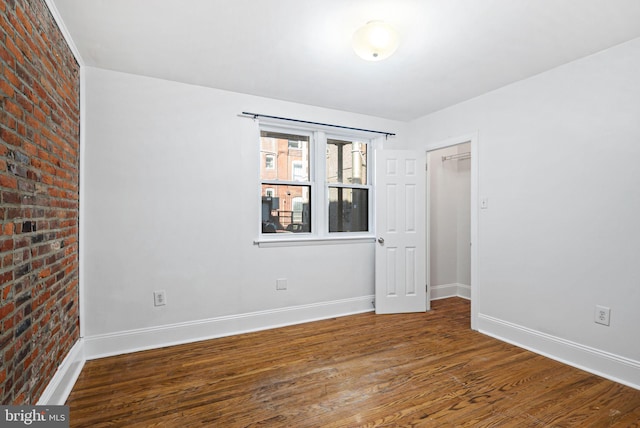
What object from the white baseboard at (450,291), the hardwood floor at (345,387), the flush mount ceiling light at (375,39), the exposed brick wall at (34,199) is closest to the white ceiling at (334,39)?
the flush mount ceiling light at (375,39)

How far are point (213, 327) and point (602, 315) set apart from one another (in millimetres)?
3247

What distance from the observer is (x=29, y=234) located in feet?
5.34

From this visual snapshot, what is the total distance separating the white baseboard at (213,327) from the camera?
270 cm

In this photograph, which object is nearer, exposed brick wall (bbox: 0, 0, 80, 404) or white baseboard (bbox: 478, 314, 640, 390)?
exposed brick wall (bbox: 0, 0, 80, 404)

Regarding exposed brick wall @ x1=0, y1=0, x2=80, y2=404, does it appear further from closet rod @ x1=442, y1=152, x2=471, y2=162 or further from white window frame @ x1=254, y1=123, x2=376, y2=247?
closet rod @ x1=442, y1=152, x2=471, y2=162

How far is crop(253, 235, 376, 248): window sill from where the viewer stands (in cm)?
338

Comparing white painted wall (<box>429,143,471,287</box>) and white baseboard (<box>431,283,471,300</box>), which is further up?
white painted wall (<box>429,143,471,287</box>)

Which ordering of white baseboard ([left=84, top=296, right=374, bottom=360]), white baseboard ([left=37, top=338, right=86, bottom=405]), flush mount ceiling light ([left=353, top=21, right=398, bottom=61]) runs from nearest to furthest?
white baseboard ([left=37, top=338, right=86, bottom=405]) < flush mount ceiling light ([left=353, top=21, right=398, bottom=61]) < white baseboard ([left=84, top=296, right=374, bottom=360])

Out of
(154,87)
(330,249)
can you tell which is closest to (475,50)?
(330,249)

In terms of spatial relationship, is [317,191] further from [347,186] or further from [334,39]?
[334,39]

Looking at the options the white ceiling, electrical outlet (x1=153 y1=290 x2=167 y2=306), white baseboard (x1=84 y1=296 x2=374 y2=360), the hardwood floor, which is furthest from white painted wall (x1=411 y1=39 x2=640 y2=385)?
electrical outlet (x1=153 y1=290 x2=167 y2=306)

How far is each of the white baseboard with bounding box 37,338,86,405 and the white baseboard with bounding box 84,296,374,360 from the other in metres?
0.19

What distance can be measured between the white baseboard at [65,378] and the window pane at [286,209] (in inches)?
73.7

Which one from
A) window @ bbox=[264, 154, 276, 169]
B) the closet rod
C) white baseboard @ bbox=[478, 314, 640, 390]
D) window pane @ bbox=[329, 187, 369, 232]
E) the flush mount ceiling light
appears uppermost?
the flush mount ceiling light
